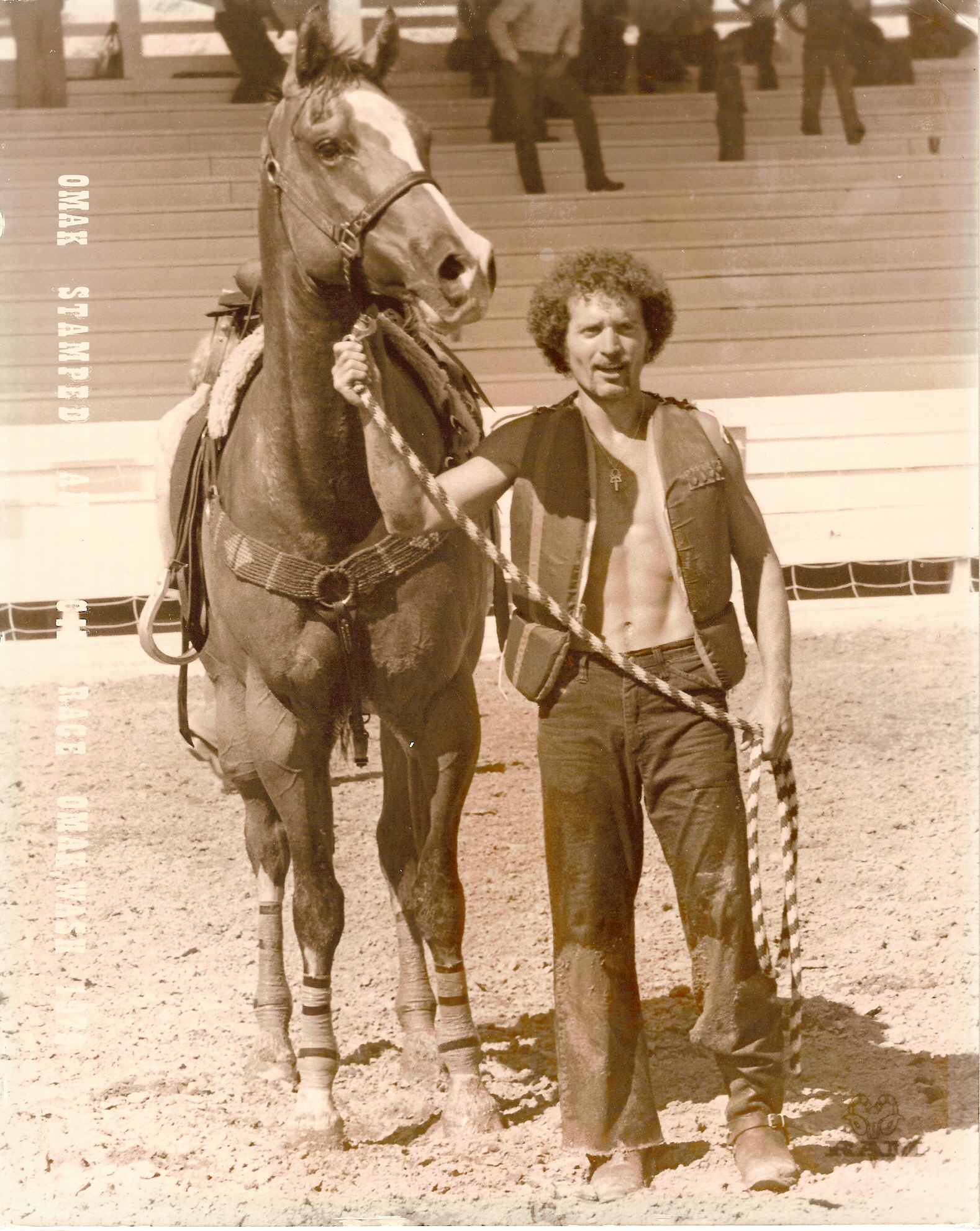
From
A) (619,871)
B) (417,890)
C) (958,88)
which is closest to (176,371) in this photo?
(958,88)

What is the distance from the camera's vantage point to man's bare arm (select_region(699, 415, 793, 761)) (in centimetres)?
321

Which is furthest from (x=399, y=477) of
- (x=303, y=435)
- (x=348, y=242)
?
(x=348, y=242)

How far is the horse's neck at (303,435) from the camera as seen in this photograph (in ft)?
10.9

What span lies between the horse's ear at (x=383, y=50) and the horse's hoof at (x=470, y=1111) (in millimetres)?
2545

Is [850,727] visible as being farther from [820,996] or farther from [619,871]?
[619,871]

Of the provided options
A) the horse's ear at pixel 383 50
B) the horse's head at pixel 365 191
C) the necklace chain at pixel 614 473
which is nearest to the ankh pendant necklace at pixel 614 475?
the necklace chain at pixel 614 473

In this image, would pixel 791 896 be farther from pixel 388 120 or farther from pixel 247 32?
pixel 247 32

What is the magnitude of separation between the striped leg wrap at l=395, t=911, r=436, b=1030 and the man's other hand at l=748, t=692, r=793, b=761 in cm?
144

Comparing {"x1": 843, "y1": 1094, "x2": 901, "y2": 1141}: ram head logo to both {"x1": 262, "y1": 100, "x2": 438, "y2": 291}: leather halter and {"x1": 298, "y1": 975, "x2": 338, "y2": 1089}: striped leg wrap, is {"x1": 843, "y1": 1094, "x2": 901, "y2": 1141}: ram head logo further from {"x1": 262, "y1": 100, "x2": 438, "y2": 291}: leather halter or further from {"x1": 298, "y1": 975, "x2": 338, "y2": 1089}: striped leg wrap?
{"x1": 262, "y1": 100, "x2": 438, "y2": 291}: leather halter

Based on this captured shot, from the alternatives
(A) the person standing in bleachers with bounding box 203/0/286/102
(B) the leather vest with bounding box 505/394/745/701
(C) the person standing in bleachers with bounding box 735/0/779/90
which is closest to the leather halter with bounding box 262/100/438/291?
(B) the leather vest with bounding box 505/394/745/701

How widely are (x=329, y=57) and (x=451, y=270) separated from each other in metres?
0.60

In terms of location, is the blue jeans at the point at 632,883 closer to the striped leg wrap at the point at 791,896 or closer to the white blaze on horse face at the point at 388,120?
the striped leg wrap at the point at 791,896

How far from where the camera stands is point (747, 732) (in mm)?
3223

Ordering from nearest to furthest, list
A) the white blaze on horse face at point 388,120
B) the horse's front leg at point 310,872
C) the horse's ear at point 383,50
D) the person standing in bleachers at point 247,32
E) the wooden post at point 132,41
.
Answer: the white blaze on horse face at point 388,120 < the horse's ear at point 383,50 < the horse's front leg at point 310,872 < the person standing in bleachers at point 247,32 < the wooden post at point 132,41
